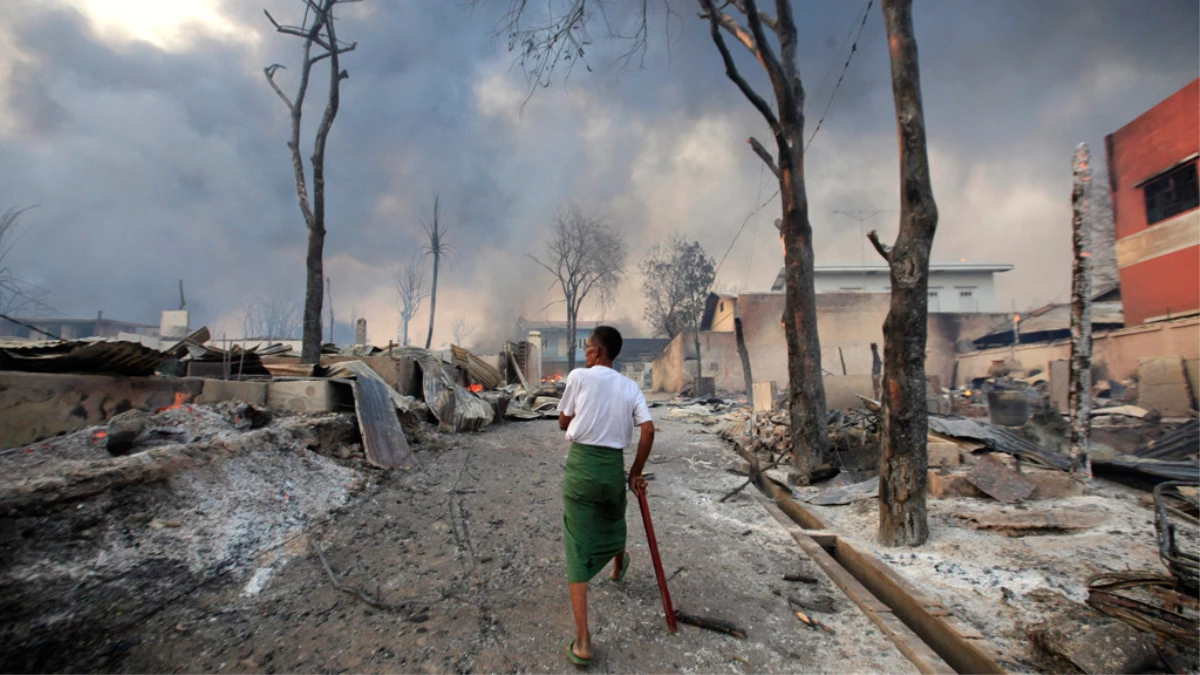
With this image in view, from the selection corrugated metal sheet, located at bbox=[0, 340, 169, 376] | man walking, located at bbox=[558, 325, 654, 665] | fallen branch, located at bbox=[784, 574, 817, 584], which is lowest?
fallen branch, located at bbox=[784, 574, 817, 584]

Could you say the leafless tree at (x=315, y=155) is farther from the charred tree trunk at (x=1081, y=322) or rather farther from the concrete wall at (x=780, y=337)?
the concrete wall at (x=780, y=337)

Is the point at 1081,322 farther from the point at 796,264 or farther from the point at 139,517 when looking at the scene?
the point at 139,517

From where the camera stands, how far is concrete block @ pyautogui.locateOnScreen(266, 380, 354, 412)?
21.4 ft

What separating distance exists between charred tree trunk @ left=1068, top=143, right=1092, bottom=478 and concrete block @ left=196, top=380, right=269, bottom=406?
8799mm

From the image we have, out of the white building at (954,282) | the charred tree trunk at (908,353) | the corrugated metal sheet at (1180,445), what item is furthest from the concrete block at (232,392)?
the white building at (954,282)

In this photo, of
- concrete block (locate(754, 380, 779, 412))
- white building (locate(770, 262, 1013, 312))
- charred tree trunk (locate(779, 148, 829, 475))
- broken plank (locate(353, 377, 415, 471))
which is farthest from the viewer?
white building (locate(770, 262, 1013, 312))

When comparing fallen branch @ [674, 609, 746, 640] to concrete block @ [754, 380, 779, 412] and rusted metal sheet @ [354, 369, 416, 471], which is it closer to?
rusted metal sheet @ [354, 369, 416, 471]

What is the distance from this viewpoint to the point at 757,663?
263cm

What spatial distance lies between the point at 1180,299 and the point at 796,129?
12.3 metres

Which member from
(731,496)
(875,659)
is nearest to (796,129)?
(731,496)

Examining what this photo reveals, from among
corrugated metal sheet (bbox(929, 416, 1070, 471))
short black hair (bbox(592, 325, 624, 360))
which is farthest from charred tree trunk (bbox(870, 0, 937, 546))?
corrugated metal sheet (bbox(929, 416, 1070, 471))

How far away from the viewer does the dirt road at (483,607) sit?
8.45 feet

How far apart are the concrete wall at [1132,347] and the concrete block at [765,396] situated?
315 inches

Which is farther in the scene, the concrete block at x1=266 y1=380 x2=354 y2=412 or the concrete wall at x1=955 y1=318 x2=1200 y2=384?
the concrete wall at x1=955 y1=318 x2=1200 y2=384
